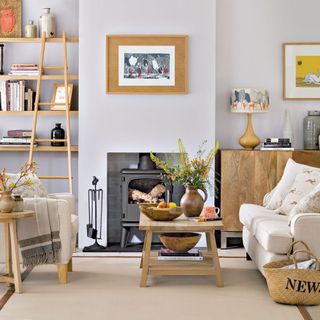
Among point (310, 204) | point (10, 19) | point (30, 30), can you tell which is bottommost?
point (310, 204)

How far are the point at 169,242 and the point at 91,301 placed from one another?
1.02 meters

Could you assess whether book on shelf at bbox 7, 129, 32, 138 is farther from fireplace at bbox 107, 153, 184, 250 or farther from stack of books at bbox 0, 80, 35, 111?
fireplace at bbox 107, 153, 184, 250

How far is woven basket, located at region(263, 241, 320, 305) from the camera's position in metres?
4.94

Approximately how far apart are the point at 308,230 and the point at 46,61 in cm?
386

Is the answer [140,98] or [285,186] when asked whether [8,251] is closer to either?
[285,186]

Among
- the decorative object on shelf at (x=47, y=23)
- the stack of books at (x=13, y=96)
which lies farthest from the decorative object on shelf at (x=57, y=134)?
the decorative object on shelf at (x=47, y=23)

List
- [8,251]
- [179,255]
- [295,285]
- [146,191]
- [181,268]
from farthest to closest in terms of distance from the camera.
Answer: [146,191], [179,255], [8,251], [181,268], [295,285]

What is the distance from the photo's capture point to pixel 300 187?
20.5 feet

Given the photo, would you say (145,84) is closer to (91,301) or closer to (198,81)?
(198,81)

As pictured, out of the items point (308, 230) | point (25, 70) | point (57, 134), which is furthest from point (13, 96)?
point (308, 230)

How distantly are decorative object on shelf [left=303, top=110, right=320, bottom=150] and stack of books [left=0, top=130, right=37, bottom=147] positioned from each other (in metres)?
2.81

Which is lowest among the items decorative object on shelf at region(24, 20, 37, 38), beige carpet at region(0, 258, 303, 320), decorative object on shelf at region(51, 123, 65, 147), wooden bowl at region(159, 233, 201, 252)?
beige carpet at region(0, 258, 303, 320)

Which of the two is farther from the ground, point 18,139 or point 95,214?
point 18,139

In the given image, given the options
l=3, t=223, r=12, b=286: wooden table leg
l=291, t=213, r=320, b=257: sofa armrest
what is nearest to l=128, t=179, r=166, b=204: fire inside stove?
l=3, t=223, r=12, b=286: wooden table leg
